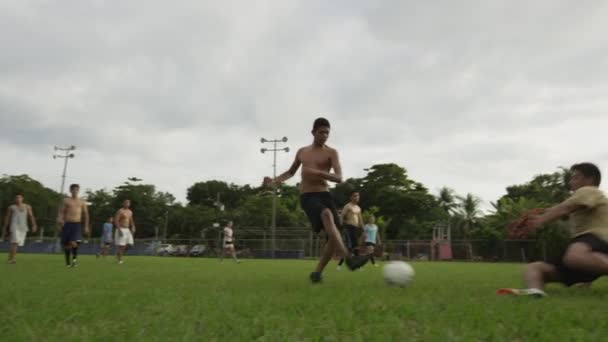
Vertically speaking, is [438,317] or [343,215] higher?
[343,215]

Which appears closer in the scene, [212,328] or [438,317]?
[212,328]

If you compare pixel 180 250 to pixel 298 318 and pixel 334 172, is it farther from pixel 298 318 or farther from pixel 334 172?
pixel 298 318

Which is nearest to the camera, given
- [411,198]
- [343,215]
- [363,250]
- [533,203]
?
[343,215]

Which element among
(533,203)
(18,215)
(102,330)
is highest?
(533,203)

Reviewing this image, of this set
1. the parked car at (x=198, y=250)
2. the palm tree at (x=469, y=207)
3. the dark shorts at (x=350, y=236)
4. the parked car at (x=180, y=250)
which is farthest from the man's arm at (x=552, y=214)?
the palm tree at (x=469, y=207)

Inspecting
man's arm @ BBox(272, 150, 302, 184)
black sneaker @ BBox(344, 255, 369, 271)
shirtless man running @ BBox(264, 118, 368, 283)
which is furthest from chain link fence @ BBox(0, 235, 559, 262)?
black sneaker @ BBox(344, 255, 369, 271)

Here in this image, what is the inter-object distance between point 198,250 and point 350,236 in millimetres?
27431

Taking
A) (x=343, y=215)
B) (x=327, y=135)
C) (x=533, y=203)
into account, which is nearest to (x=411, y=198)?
(x=533, y=203)

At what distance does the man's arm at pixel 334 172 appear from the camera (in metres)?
5.87

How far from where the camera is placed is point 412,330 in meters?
2.63

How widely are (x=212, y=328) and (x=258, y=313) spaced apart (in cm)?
54

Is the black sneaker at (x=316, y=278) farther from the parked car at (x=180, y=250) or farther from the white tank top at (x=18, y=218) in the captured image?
the parked car at (x=180, y=250)

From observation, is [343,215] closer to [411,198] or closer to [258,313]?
[258,313]

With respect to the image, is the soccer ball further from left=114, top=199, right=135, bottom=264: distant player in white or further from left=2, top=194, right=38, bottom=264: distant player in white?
left=114, top=199, right=135, bottom=264: distant player in white
